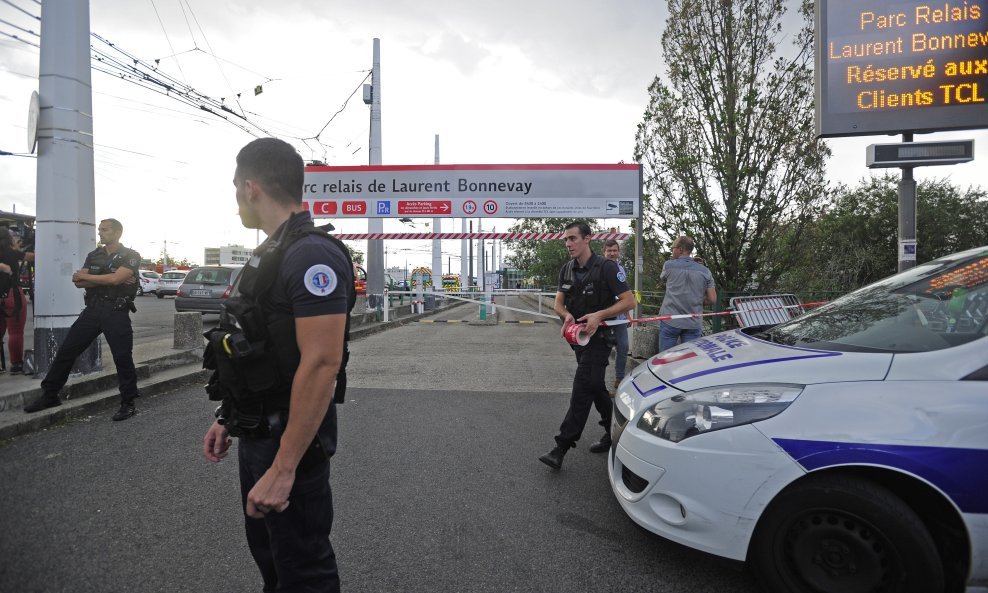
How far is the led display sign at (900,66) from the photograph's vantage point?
17.9ft

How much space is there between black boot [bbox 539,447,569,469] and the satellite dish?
6287mm

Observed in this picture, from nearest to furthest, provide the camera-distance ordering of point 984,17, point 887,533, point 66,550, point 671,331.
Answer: point 887,533 < point 66,550 < point 984,17 < point 671,331

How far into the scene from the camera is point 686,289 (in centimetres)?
601

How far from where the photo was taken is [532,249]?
33000 millimetres

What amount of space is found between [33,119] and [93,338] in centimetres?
271

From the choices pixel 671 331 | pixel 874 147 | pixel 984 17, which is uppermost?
pixel 984 17

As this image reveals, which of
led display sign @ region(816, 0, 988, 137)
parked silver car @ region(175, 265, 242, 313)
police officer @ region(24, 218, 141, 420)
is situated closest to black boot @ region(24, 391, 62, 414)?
police officer @ region(24, 218, 141, 420)

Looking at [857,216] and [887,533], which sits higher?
[857,216]

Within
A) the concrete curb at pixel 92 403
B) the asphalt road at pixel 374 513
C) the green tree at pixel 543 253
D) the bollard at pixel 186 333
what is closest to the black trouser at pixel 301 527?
the asphalt road at pixel 374 513

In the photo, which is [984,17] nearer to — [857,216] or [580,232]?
[580,232]

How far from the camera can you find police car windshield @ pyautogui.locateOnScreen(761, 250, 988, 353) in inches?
90.9

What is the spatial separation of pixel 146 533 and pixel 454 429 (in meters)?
2.48

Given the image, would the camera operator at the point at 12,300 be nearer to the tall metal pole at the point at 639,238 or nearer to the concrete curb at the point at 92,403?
the concrete curb at the point at 92,403

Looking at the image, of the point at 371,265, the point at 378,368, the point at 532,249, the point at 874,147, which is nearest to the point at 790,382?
the point at 874,147
